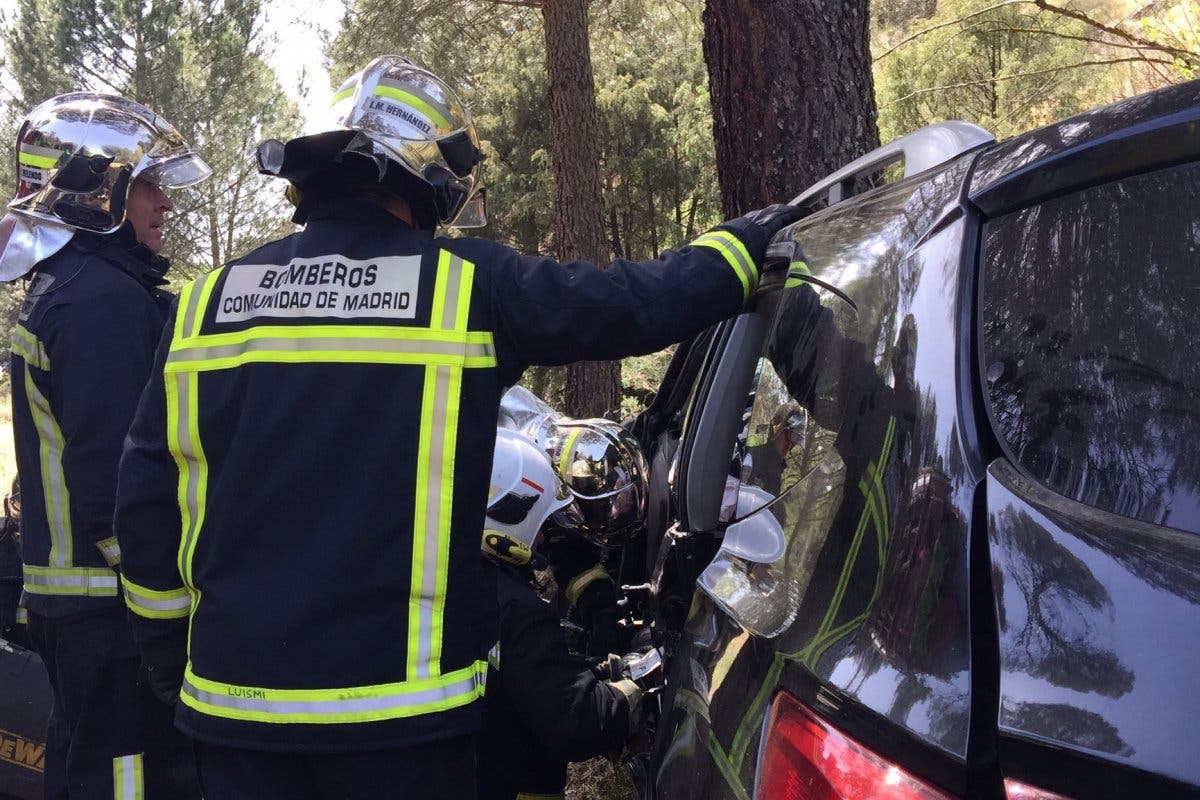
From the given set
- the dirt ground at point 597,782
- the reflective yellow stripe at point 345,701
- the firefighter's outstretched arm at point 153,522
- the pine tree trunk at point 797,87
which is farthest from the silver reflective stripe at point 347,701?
the pine tree trunk at point 797,87

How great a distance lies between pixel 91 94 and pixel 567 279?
237 cm

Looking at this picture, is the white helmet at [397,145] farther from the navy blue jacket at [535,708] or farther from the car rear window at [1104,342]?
the car rear window at [1104,342]

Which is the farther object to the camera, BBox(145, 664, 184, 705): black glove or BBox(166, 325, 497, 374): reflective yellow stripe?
BBox(145, 664, 184, 705): black glove

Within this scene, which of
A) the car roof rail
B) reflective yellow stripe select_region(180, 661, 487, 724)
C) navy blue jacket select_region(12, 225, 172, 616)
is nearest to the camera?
the car roof rail

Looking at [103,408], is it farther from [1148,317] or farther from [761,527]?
[1148,317]

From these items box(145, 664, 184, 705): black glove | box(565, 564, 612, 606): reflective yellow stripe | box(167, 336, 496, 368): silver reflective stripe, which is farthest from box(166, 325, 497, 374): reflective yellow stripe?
box(565, 564, 612, 606): reflective yellow stripe

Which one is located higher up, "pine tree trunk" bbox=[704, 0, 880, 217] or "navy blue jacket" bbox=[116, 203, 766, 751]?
"pine tree trunk" bbox=[704, 0, 880, 217]

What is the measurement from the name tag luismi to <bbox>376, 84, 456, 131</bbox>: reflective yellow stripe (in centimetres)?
42

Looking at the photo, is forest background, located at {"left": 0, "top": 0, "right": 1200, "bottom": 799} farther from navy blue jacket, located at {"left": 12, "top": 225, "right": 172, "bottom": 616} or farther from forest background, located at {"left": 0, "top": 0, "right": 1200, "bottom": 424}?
navy blue jacket, located at {"left": 12, "top": 225, "right": 172, "bottom": 616}

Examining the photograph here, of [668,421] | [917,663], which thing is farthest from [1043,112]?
[917,663]

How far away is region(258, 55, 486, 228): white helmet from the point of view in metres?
2.10

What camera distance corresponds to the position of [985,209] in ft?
4.42

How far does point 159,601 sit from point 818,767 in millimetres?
1571

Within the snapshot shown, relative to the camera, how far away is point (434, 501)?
1.92 metres
